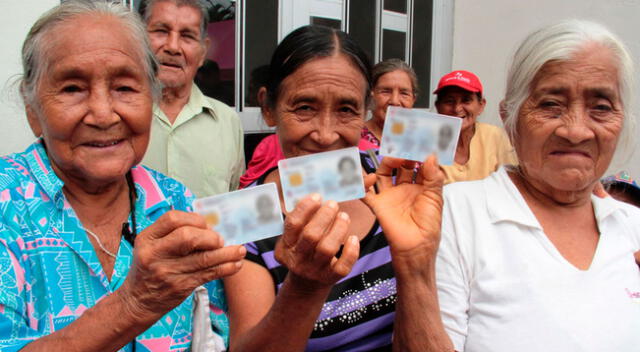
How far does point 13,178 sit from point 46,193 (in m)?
0.11

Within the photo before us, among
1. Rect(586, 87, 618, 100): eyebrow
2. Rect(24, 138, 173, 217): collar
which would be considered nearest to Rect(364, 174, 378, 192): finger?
Rect(24, 138, 173, 217): collar

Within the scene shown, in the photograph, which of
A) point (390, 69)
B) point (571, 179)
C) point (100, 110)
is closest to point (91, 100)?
point (100, 110)

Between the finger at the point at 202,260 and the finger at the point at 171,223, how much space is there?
8 cm

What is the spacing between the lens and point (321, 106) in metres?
1.93

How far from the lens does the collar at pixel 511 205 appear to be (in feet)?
6.03

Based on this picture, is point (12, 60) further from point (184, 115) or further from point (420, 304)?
point (420, 304)

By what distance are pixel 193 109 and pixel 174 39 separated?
474mm

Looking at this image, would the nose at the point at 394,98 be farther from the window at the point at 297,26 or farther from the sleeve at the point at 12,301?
the sleeve at the point at 12,301

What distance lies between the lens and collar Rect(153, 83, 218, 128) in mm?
3172

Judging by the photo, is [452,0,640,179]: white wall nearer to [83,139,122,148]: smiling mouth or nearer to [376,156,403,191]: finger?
[376,156,403,191]: finger

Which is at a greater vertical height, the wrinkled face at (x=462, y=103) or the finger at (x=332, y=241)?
the wrinkled face at (x=462, y=103)

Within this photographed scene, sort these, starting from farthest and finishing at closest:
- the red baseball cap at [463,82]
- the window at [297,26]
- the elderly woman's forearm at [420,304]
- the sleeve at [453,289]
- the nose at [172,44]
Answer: the window at [297,26]
the red baseball cap at [463,82]
the nose at [172,44]
the sleeve at [453,289]
the elderly woman's forearm at [420,304]

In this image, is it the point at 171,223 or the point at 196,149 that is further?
the point at 196,149

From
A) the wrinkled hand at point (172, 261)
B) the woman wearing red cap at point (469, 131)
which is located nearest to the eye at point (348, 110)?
the wrinkled hand at point (172, 261)
